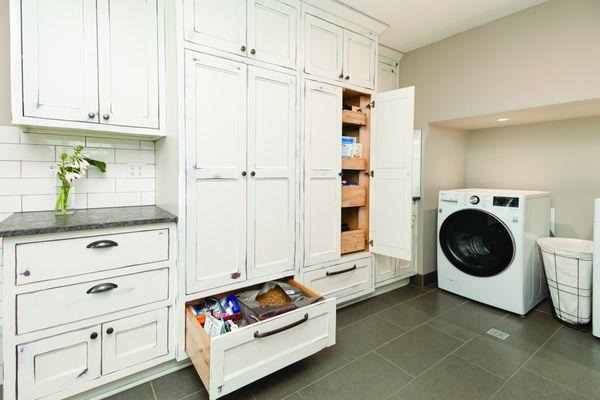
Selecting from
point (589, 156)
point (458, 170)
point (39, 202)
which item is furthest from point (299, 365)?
point (589, 156)

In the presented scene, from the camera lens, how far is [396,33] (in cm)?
254

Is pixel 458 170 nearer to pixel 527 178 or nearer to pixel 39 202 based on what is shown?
pixel 527 178

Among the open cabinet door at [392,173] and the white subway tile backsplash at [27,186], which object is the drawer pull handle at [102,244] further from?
the open cabinet door at [392,173]

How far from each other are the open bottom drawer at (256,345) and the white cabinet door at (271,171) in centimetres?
46

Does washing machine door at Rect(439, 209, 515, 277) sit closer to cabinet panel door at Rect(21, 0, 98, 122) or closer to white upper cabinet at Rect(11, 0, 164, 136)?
white upper cabinet at Rect(11, 0, 164, 136)

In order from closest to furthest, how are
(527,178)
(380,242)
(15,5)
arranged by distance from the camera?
(15,5) → (380,242) → (527,178)

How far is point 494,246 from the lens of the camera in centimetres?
241

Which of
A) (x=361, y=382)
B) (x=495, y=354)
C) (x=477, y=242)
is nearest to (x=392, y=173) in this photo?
(x=477, y=242)

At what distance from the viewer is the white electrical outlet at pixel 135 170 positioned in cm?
194

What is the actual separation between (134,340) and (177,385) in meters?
0.34

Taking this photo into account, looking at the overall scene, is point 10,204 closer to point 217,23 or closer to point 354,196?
point 217,23

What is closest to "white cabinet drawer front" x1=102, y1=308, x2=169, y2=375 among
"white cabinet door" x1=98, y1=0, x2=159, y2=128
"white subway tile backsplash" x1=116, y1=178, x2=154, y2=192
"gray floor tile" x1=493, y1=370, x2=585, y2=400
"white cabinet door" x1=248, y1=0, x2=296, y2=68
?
"white subway tile backsplash" x1=116, y1=178, x2=154, y2=192

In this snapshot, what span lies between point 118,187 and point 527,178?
3496 millimetres

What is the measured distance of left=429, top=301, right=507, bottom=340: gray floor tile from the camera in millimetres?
2100
